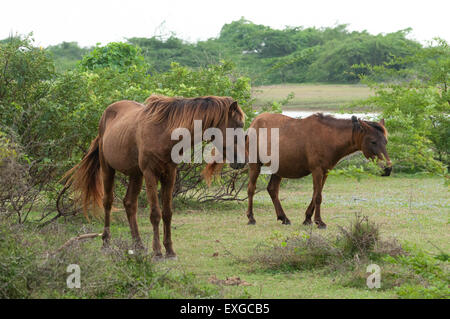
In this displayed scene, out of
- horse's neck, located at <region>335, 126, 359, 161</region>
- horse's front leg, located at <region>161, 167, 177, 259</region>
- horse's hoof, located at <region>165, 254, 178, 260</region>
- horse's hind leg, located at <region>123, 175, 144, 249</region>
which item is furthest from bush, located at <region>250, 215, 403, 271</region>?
horse's neck, located at <region>335, 126, 359, 161</region>

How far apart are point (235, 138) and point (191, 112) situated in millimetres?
578

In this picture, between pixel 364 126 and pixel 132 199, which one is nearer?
pixel 132 199

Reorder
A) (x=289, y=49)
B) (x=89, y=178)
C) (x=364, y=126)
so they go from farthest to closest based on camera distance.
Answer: (x=289, y=49), (x=364, y=126), (x=89, y=178)

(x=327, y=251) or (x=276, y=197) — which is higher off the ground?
(x=327, y=251)

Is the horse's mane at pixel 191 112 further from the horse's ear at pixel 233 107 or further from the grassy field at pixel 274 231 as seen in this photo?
the grassy field at pixel 274 231

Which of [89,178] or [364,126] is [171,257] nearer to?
[89,178]

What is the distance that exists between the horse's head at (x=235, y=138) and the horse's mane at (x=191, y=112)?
5 centimetres

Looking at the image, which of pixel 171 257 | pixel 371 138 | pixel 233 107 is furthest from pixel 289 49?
pixel 171 257

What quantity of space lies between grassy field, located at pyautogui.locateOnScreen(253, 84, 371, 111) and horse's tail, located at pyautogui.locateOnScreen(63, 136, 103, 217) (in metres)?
20.0

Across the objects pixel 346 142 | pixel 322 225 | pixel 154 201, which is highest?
pixel 346 142

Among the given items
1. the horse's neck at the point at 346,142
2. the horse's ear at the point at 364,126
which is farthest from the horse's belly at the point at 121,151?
the horse's ear at the point at 364,126

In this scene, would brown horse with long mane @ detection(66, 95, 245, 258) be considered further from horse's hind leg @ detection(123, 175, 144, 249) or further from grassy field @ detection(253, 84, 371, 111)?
grassy field @ detection(253, 84, 371, 111)

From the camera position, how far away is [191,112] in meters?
7.20

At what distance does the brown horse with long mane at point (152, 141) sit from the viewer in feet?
23.6
